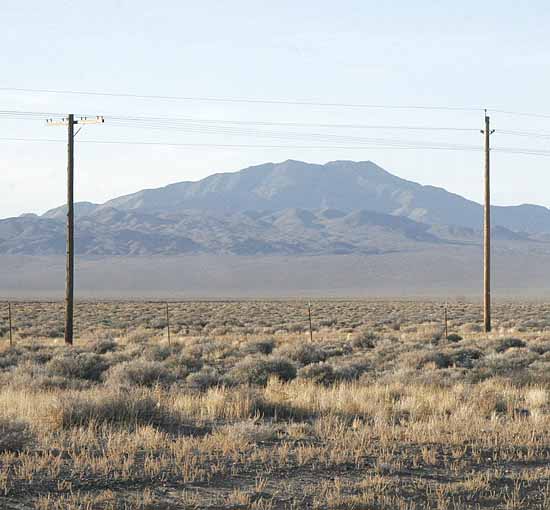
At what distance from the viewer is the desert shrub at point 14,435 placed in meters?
10.3

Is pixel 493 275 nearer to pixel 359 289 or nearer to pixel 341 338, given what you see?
pixel 359 289

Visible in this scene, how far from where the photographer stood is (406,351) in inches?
1000

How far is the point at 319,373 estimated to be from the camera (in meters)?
19.7

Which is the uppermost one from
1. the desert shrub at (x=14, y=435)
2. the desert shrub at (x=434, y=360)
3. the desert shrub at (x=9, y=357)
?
the desert shrub at (x=14, y=435)

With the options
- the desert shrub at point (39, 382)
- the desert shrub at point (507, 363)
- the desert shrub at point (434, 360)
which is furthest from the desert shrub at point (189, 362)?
the desert shrub at point (507, 363)

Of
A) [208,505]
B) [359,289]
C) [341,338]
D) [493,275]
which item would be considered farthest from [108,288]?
[208,505]

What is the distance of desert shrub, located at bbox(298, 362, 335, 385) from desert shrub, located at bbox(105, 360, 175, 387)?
3.00 meters

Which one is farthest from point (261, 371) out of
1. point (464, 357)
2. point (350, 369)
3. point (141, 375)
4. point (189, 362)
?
point (464, 357)

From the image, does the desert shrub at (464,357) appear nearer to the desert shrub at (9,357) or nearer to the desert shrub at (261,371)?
the desert shrub at (261,371)

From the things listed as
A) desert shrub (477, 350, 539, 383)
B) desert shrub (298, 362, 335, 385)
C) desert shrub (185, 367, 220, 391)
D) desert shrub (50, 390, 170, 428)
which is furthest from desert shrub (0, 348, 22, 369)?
desert shrub (477, 350, 539, 383)

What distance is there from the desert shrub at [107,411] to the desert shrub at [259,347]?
12839 millimetres

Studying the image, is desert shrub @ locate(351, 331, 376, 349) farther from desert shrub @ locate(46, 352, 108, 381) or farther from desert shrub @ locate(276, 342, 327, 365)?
desert shrub @ locate(46, 352, 108, 381)

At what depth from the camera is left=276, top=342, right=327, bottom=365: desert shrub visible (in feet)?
76.9

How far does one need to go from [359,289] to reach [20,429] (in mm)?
139844
